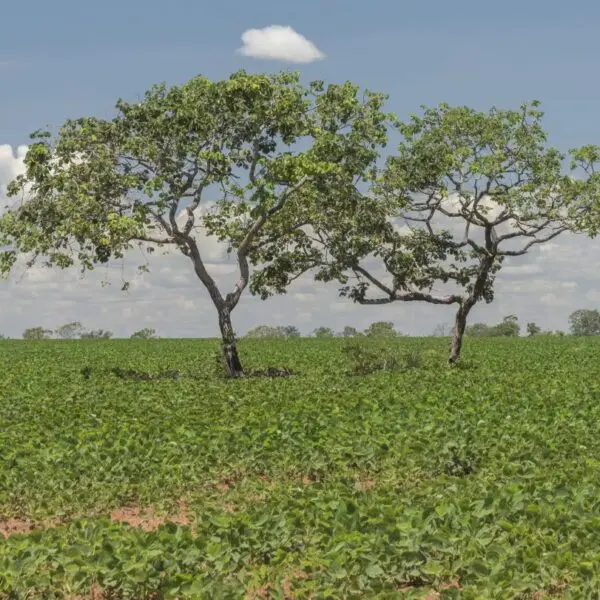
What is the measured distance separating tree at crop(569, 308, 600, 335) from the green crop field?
123 meters

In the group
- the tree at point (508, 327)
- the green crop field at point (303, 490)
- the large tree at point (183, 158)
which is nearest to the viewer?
the green crop field at point (303, 490)

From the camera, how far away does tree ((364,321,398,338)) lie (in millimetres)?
36500

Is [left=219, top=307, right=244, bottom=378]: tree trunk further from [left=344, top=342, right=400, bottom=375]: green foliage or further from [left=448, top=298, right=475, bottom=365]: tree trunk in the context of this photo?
[left=448, top=298, right=475, bottom=365]: tree trunk

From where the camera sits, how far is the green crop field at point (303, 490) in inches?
350

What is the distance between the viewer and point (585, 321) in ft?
479

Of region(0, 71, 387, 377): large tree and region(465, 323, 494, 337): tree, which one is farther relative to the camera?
region(465, 323, 494, 337): tree

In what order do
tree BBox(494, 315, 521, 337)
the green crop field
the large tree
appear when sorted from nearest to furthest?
the green crop field → the large tree → tree BBox(494, 315, 521, 337)

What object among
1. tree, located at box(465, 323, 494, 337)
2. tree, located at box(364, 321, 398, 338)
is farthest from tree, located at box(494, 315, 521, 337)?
tree, located at box(364, 321, 398, 338)

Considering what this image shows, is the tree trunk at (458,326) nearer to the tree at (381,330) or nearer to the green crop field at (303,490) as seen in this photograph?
the tree at (381,330)

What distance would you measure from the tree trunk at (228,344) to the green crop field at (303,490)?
4661mm

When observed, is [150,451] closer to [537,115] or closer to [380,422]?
[380,422]

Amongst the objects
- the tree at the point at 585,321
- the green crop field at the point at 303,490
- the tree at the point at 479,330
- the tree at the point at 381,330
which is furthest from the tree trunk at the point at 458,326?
the tree at the point at 585,321

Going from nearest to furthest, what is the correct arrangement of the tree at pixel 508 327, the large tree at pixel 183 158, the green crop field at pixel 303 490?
the green crop field at pixel 303 490
the large tree at pixel 183 158
the tree at pixel 508 327

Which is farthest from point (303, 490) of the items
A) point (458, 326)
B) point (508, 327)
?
point (508, 327)
